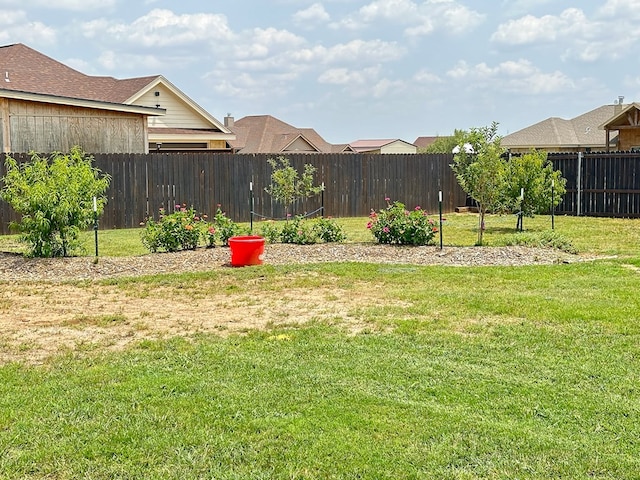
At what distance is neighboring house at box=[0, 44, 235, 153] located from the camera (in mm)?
18547

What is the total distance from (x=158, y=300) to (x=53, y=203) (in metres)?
3.19

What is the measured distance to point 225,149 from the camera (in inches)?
1085

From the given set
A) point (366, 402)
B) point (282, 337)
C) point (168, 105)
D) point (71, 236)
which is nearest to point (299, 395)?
point (366, 402)

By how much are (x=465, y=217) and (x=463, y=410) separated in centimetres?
1519

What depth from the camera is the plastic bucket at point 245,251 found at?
947 centimetres

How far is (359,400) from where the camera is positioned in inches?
166

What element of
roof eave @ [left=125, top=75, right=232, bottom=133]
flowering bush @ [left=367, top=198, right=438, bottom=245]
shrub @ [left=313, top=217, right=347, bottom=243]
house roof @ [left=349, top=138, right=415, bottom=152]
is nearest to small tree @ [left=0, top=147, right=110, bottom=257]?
shrub @ [left=313, top=217, right=347, bottom=243]

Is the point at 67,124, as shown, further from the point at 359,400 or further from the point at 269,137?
the point at 269,137

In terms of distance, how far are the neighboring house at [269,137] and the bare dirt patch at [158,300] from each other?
79.2ft

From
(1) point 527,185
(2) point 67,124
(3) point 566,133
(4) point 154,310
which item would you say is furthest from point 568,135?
(4) point 154,310

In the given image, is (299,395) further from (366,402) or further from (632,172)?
(632,172)

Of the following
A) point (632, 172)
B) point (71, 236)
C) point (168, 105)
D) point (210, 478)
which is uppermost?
point (168, 105)

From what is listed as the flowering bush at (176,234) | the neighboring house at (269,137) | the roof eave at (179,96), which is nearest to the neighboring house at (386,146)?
the neighboring house at (269,137)

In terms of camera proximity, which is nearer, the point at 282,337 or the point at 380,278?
the point at 282,337
